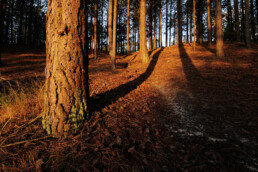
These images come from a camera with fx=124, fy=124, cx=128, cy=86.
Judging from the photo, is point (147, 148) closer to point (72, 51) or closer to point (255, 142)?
point (255, 142)

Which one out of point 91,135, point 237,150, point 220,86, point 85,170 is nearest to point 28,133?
point 91,135

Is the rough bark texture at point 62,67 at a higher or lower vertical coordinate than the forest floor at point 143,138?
higher

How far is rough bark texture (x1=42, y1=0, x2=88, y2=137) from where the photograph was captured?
80.0 inches

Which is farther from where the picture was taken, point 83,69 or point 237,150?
point 83,69

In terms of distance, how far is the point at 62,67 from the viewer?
6.77 feet

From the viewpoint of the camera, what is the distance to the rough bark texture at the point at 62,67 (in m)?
2.03

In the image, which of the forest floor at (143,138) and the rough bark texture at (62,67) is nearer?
the forest floor at (143,138)

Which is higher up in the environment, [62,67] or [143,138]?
[62,67]

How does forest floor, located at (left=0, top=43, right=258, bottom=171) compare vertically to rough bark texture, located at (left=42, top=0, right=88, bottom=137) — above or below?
below

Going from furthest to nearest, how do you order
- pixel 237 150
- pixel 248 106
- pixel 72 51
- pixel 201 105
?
pixel 201 105 < pixel 248 106 < pixel 72 51 < pixel 237 150

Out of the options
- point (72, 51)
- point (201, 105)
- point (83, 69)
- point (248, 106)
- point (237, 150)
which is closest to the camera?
point (237, 150)

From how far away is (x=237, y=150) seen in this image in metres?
1.78

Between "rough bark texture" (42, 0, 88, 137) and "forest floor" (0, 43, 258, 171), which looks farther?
"rough bark texture" (42, 0, 88, 137)

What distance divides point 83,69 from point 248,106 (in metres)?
4.02
